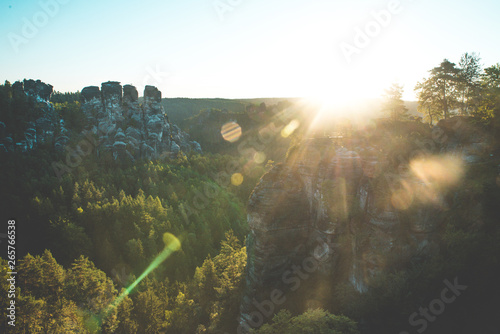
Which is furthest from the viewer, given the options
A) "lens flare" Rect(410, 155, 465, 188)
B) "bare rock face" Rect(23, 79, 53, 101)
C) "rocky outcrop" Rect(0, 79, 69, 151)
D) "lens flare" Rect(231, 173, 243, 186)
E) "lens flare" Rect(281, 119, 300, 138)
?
"lens flare" Rect(281, 119, 300, 138)

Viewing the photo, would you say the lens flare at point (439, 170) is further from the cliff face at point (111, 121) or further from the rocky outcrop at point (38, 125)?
the rocky outcrop at point (38, 125)

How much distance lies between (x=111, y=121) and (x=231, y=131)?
6416cm

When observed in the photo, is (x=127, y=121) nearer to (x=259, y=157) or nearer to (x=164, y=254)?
(x=259, y=157)

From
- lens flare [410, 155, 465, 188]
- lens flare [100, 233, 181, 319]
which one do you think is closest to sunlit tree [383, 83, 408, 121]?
lens flare [410, 155, 465, 188]

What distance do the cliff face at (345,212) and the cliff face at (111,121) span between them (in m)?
64.3

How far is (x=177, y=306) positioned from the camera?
28.0 m

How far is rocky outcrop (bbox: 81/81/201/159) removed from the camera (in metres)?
78.6

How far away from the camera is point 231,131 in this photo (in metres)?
136

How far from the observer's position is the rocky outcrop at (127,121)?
258ft

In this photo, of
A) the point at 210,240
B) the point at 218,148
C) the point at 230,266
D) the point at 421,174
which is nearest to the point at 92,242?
the point at 210,240

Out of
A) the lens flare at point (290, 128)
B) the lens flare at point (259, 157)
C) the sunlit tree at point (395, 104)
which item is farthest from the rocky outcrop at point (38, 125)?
the sunlit tree at point (395, 104)

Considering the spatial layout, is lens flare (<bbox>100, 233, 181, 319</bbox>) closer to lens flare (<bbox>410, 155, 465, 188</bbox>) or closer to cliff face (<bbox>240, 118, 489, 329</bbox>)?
cliff face (<bbox>240, 118, 489, 329</bbox>)

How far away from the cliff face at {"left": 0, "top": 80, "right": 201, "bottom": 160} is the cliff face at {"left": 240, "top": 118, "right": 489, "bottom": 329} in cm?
6430

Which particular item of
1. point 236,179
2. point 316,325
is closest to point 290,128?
point 236,179
